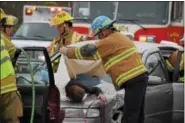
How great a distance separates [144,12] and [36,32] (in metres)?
2.98

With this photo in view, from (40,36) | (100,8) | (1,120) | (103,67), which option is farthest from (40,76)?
(40,36)

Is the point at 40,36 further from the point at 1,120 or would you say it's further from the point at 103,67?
the point at 1,120

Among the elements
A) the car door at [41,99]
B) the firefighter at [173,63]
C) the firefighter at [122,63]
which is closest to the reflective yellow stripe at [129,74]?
the firefighter at [122,63]

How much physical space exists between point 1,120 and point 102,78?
7.78 feet

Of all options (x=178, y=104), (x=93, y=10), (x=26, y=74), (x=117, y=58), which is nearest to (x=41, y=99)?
(x=26, y=74)

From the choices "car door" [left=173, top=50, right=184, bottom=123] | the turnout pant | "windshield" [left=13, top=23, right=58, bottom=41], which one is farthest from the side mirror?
"windshield" [left=13, top=23, right=58, bottom=41]

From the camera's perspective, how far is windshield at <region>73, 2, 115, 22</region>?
13875 millimetres

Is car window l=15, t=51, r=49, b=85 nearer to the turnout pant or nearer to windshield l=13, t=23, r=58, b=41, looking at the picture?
the turnout pant

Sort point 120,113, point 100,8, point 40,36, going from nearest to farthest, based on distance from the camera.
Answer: point 120,113, point 100,8, point 40,36

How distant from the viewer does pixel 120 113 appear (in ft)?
24.2

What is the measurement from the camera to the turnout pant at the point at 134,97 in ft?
22.9

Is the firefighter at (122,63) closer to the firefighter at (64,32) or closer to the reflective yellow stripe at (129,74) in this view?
the reflective yellow stripe at (129,74)

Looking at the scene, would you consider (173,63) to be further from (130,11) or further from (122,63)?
(130,11)

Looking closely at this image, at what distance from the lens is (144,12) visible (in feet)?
45.4
